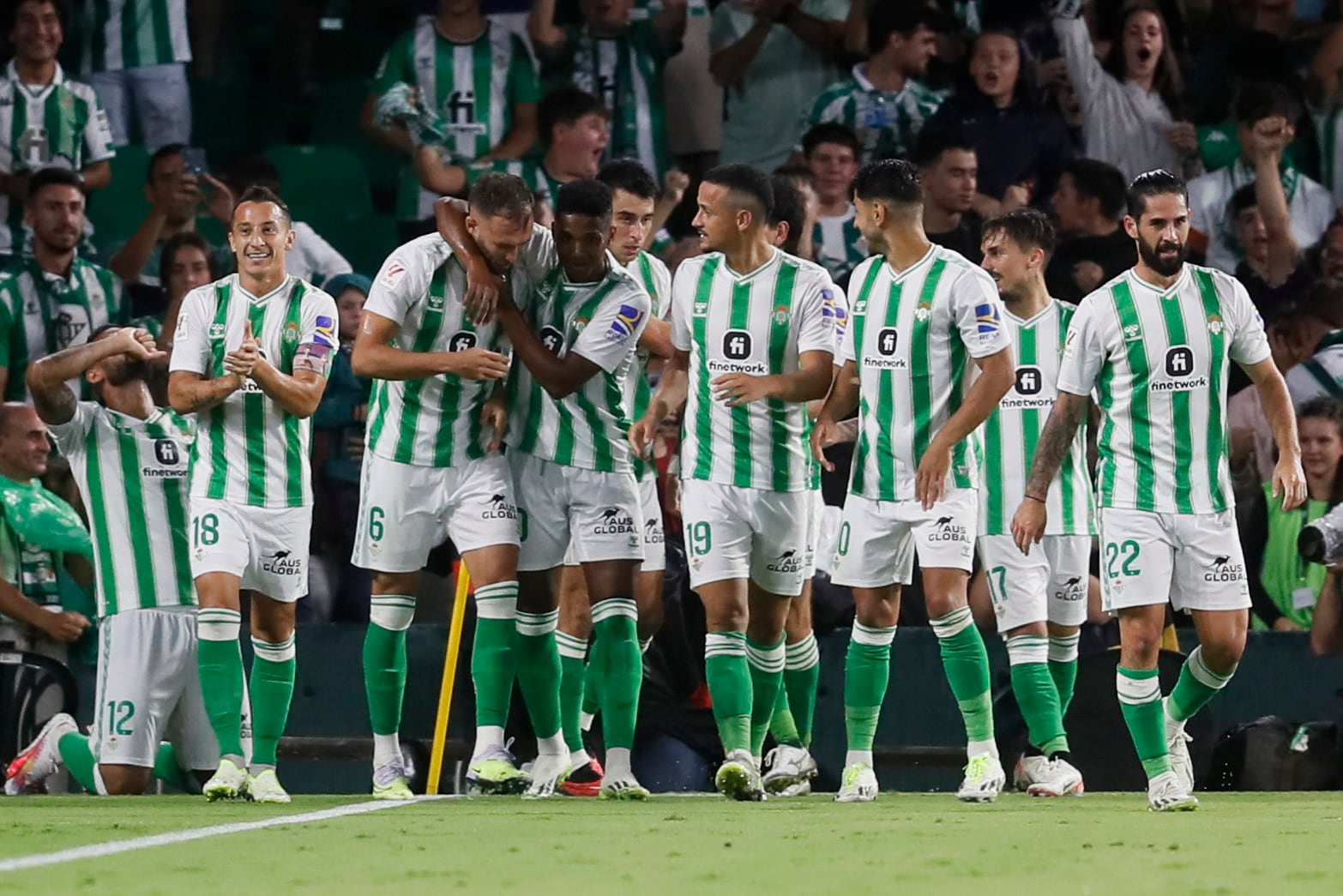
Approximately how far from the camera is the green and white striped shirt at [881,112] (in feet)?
39.2

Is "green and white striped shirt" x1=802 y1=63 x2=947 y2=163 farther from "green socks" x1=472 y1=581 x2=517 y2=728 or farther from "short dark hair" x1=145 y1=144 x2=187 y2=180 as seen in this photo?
"green socks" x1=472 y1=581 x2=517 y2=728

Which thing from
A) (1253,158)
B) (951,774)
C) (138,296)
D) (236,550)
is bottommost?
(951,774)

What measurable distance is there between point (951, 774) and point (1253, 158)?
4140 mm

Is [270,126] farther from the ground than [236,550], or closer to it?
farther from the ground

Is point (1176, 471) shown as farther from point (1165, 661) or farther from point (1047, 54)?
point (1047, 54)

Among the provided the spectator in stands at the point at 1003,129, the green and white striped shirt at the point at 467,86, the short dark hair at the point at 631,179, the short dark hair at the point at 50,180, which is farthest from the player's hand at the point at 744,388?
the green and white striped shirt at the point at 467,86

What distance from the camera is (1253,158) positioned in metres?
11.8

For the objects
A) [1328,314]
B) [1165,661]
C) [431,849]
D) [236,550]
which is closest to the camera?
[431,849]

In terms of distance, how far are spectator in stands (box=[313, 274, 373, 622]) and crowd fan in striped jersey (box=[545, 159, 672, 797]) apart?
5.19ft

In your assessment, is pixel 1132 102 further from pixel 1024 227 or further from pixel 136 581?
pixel 136 581

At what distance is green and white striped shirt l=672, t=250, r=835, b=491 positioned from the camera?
25.3 feet

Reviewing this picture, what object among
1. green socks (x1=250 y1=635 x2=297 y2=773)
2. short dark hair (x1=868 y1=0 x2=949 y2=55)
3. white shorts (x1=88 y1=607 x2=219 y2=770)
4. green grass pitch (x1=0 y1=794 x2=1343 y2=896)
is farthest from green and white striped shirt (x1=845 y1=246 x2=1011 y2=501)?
short dark hair (x1=868 y1=0 x2=949 y2=55)

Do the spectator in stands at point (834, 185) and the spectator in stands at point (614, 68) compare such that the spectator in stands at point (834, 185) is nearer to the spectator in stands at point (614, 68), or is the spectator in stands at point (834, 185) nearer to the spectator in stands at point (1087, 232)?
the spectator in stands at point (1087, 232)

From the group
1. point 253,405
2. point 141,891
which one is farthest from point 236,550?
point 141,891
